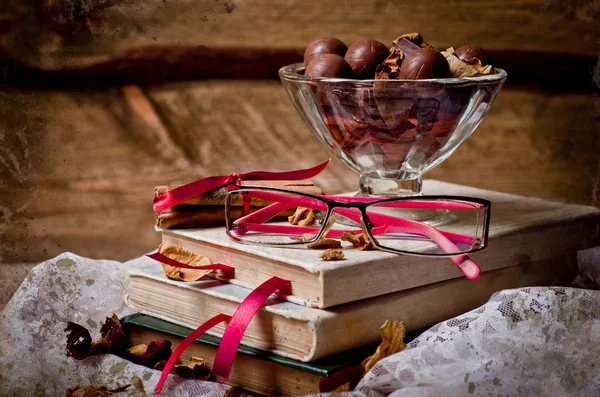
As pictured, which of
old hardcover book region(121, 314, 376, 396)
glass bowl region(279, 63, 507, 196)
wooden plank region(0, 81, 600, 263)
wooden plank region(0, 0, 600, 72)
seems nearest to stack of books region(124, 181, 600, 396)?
old hardcover book region(121, 314, 376, 396)

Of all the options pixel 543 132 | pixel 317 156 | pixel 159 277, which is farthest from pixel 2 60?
pixel 543 132

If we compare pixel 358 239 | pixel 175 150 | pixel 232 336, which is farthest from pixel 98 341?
pixel 175 150

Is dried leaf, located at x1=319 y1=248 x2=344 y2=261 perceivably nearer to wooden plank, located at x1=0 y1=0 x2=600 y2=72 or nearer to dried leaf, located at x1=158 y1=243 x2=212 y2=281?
dried leaf, located at x1=158 y1=243 x2=212 y2=281

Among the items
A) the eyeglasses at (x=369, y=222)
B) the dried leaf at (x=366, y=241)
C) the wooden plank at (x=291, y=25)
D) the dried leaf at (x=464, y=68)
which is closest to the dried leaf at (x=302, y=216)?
the eyeglasses at (x=369, y=222)

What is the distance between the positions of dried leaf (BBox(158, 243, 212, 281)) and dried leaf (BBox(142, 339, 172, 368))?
2.7 inches

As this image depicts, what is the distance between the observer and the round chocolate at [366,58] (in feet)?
2.73

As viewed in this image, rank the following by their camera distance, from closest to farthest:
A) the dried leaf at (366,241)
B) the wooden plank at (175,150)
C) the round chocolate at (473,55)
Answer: the dried leaf at (366,241) → the round chocolate at (473,55) → the wooden plank at (175,150)

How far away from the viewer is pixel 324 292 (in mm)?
682

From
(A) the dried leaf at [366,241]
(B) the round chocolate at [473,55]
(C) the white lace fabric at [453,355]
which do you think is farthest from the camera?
(B) the round chocolate at [473,55]

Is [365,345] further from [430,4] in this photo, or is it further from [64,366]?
[430,4]

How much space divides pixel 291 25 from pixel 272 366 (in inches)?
35.2

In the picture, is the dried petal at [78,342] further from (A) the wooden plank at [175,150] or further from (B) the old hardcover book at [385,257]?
(A) the wooden plank at [175,150]

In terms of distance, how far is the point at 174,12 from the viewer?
137 centimetres

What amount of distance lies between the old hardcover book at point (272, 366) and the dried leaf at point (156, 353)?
0.7 inches
